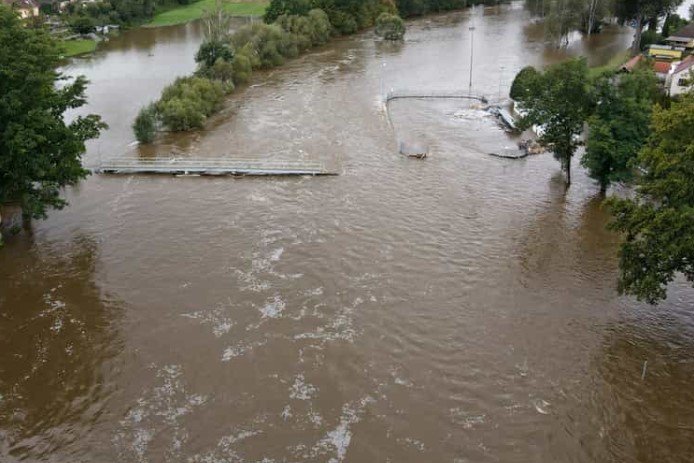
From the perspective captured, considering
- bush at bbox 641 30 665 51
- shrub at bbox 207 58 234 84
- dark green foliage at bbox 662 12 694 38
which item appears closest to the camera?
shrub at bbox 207 58 234 84

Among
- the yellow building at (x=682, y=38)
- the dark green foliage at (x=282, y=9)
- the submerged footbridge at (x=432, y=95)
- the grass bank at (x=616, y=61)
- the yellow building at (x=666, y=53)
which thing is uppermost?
the dark green foliage at (x=282, y=9)

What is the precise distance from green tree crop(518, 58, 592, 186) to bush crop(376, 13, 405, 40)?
4493 cm

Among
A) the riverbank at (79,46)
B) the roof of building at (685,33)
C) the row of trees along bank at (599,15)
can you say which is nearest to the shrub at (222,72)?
the riverbank at (79,46)

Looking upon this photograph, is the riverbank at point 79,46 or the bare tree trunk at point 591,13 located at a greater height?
the bare tree trunk at point 591,13

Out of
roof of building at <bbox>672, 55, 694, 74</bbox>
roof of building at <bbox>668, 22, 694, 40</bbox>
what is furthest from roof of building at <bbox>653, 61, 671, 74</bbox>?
roof of building at <bbox>668, 22, 694, 40</bbox>

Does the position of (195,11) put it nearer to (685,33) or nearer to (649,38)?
(649,38)

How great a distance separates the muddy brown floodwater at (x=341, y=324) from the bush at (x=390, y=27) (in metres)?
40.0

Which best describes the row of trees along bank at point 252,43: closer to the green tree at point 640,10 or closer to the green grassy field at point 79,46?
the green grassy field at point 79,46

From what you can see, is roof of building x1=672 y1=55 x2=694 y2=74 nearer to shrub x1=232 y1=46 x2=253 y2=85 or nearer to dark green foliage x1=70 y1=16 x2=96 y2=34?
shrub x1=232 y1=46 x2=253 y2=85

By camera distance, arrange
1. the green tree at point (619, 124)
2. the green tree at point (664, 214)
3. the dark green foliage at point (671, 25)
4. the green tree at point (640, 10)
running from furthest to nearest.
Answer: the dark green foliage at point (671, 25)
the green tree at point (640, 10)
the green tree at point (619, 124)
the green tree at point (664, 214)

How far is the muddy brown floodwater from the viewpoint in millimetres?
20062

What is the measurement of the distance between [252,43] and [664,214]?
165 feet

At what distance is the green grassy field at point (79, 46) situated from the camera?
75.6 m

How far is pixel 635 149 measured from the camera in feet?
103
